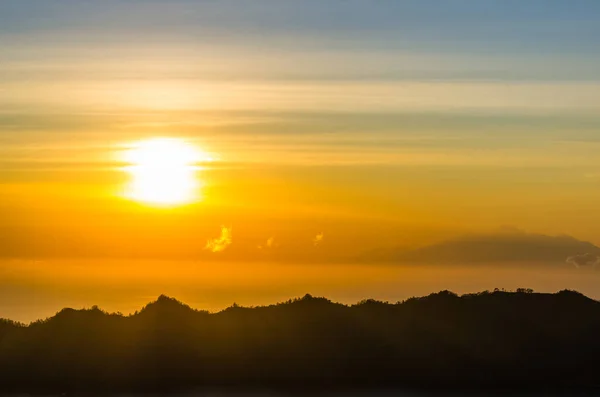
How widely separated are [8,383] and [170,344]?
16.3 metres

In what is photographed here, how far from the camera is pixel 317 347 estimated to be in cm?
13800

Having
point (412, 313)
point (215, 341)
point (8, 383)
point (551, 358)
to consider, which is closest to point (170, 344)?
point (215, 341)

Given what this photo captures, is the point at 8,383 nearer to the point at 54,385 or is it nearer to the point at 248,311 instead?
the point at 54,385

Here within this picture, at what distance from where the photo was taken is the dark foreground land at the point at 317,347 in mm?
135250

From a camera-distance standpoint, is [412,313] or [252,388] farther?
[412,313]

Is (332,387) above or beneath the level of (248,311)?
beneath

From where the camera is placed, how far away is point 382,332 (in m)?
141

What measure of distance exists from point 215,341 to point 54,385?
649 inches

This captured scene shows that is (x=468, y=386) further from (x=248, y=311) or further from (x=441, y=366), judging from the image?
(x=248, y=311)

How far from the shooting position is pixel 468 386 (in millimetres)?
133875

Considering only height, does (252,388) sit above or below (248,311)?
below

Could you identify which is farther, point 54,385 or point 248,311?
point 248,311

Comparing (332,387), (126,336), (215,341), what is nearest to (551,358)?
(332,387)

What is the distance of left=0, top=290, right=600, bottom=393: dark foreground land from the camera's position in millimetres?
135250
